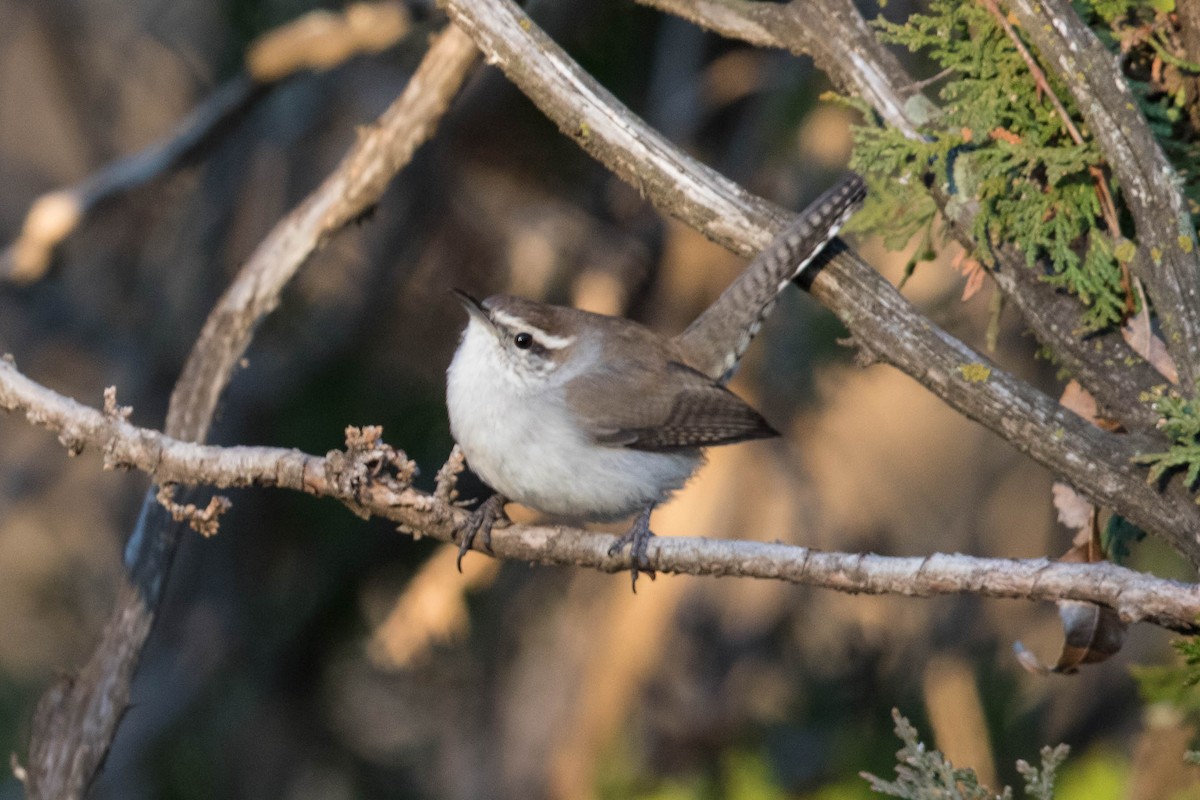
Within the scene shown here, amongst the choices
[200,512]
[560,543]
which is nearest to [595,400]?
[560,543]

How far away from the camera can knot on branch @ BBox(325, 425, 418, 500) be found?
8.29 ft

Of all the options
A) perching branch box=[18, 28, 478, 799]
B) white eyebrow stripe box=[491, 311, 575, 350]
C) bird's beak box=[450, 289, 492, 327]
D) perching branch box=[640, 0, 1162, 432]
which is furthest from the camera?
white eyebrow stripe box=[491, 311, 575, 350]

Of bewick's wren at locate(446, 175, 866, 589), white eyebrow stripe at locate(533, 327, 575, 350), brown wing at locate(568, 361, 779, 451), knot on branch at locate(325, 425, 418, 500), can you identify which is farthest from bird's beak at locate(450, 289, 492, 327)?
knot on branch at locate(325, 425, 418, 500)

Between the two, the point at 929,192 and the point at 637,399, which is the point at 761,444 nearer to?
the point at 637,399

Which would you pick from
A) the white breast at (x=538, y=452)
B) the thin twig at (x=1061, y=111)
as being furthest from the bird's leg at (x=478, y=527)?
the thin twig at (x=1061, y=111)

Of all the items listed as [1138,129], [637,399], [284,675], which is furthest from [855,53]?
[284,675]

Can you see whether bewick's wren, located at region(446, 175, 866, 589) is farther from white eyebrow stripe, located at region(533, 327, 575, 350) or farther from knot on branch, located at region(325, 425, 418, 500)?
knot on branch, located at region(325, 425, 418, 500)

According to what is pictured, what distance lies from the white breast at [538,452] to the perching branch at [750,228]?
2.50 feet

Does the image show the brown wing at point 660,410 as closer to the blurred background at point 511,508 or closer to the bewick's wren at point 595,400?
the bewick's wren at point 595,400

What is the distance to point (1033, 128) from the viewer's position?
8.88 feet

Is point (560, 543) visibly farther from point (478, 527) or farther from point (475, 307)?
point (475, 307)

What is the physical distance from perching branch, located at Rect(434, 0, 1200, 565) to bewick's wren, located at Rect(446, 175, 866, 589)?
200 mm

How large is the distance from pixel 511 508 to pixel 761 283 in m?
2.38

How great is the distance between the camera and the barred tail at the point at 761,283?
2.84 meters
